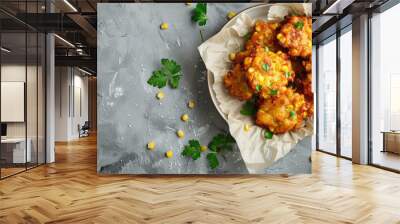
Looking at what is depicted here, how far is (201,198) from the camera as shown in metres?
4.40

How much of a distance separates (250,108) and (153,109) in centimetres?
154

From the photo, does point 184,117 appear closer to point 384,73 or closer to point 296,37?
point 296,37

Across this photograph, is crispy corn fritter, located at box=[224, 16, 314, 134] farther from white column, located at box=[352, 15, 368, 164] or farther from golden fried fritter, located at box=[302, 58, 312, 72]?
white column, located at box=[352, 15, 368, 164]

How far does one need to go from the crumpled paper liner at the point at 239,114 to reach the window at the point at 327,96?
4577mm

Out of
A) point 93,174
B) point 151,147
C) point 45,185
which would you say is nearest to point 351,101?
point 151,147

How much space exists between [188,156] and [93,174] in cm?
175

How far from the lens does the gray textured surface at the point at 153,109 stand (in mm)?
5664

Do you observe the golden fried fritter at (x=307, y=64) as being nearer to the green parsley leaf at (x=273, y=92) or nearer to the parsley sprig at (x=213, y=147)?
the green parsley leaf at (x=273, y=92)

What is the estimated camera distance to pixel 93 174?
6.21m

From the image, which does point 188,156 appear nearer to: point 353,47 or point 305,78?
point 305,78

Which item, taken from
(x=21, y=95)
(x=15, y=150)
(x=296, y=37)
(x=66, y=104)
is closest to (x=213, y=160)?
(x=296, y=37)

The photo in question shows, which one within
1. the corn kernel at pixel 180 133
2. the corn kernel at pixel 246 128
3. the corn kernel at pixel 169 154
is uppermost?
the corn kernel at pixel 246 128

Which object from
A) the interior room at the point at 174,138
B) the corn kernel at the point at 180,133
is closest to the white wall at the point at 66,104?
the interior room at the point at 174,138

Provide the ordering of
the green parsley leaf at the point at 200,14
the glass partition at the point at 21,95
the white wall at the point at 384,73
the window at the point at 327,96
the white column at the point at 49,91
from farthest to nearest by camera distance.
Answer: the window at the point at 327,96 → the white column at the point at 49,91 → the white wall at the point at 384,73 → the glass partition at the point at 21,95 → the green parsley leaf at the point at 200,14
